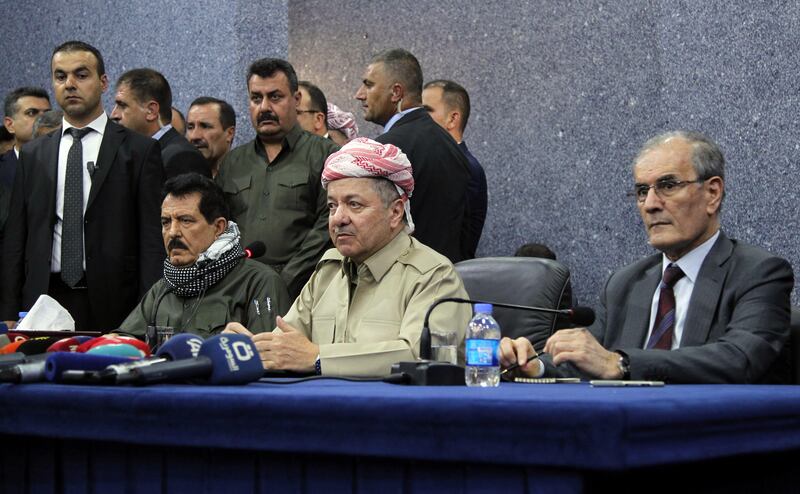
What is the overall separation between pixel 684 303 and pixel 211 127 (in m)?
3.07

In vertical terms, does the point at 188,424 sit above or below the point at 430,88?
below

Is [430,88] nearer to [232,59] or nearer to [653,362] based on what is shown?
[232,59]

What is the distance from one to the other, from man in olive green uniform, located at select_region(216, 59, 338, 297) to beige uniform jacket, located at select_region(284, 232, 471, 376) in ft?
3.35

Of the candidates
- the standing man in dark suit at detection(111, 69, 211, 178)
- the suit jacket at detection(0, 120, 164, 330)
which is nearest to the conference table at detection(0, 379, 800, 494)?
the suit jacket at detection(0, 120, 164, 330)

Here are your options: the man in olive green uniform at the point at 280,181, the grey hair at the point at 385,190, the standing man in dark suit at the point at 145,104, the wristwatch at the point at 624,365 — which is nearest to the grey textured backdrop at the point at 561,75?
the standing man in dark suit at the point at 145,104

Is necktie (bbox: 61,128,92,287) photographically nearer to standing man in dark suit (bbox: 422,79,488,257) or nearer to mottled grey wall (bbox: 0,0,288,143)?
mottled grey wall (bbox: 0,0,288,143)

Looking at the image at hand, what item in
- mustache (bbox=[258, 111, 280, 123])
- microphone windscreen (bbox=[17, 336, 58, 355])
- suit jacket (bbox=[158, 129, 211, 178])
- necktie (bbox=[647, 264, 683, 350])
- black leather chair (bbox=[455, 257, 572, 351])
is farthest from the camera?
suit jacket (bbox=[158, 129, 211, 178])

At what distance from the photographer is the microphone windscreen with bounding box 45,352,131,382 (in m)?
2.01

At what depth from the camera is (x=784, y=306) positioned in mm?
2633

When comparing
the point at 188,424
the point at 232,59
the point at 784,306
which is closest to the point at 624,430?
the point at 188,424

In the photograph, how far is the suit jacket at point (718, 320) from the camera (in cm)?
245

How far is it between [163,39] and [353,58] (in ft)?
3.37

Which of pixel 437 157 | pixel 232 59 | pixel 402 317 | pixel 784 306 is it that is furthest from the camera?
pixel 232 59

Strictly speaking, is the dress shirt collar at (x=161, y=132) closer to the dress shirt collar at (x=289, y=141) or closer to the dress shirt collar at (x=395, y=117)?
the dress shirt collar at (x=289, y=141)
